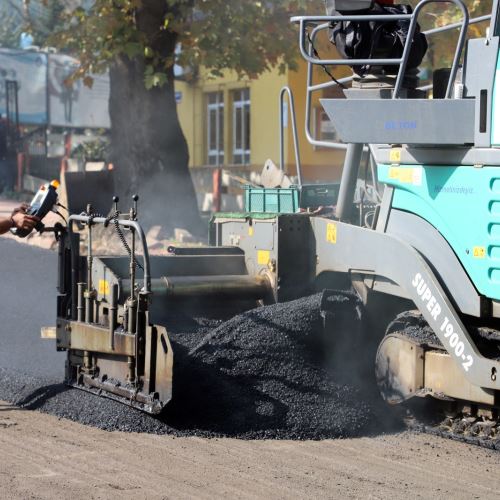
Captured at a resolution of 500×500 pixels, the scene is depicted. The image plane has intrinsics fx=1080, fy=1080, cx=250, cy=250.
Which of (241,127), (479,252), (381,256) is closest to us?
(479,252)

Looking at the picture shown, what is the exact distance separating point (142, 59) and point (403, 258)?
998 centimetres

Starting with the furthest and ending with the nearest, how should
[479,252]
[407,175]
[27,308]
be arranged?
1. [27,308]
2. [407,175]
3. [479,252]

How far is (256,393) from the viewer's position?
6984 millimetres

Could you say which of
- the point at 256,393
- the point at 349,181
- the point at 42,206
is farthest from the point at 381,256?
the point at 42,206

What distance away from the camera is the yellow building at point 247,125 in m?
23.8

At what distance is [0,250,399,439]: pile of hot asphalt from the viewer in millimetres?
6836

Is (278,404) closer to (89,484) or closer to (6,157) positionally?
(89,484)

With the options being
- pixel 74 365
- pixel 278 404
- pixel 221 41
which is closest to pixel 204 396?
pixel 278 404

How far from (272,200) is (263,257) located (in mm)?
601

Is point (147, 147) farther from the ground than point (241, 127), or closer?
closer

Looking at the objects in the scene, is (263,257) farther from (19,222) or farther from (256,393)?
(19,222)

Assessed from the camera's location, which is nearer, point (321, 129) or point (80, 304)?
point (80, 304)

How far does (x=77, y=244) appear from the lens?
8.12 meters

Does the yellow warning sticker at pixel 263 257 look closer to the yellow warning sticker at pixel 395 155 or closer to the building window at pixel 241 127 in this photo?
the yellow warning sticker at pixel 395 155
